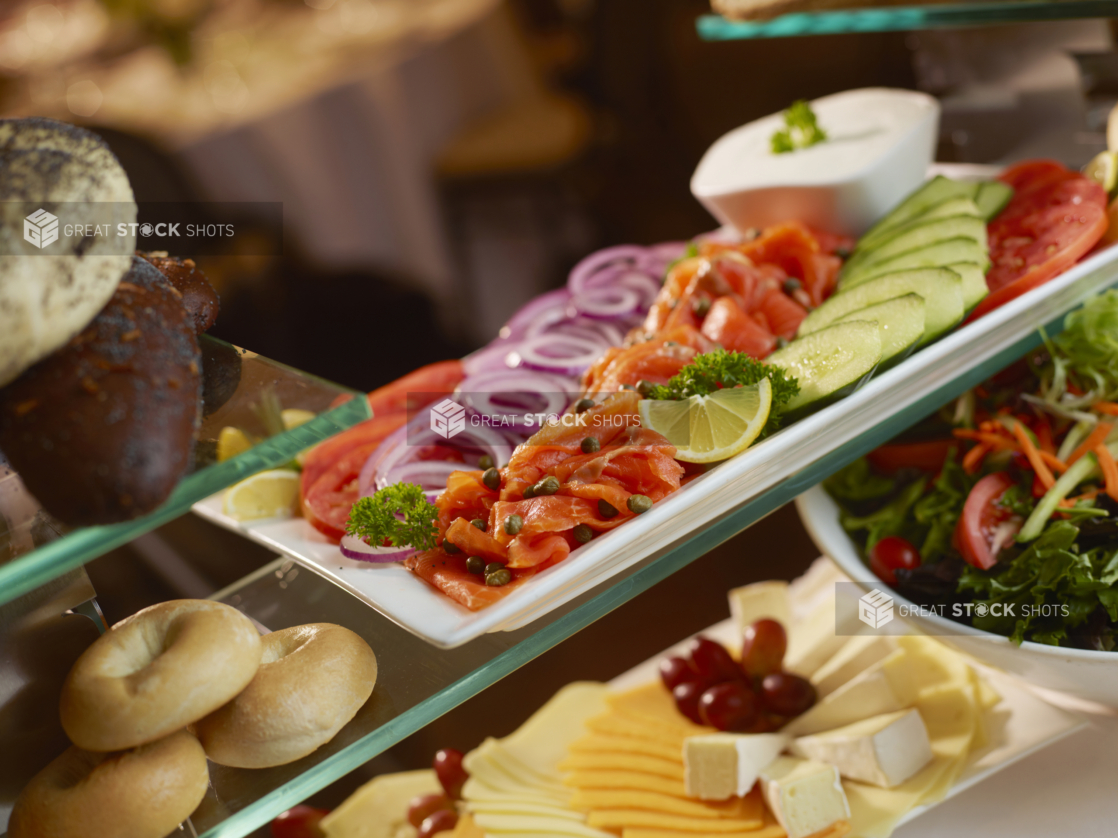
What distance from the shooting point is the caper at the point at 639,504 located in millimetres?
1232

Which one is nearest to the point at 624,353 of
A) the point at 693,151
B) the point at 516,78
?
the point at 693,151

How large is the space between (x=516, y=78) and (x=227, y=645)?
4906 mm

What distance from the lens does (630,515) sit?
125 cm

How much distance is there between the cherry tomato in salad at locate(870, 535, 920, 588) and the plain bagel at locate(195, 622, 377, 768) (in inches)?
39.0

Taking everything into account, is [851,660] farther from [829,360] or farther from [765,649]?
[829,360]

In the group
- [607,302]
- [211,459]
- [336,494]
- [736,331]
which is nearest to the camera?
[211,459]

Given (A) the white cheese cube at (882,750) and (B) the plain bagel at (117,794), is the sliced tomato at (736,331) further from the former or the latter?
(B) the plain bagel at (117,794)

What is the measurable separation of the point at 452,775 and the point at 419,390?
2.52 ft

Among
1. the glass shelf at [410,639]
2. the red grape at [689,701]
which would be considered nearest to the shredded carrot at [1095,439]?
the glass shelf at [410,639]

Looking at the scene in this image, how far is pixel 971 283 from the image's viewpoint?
1.65 m

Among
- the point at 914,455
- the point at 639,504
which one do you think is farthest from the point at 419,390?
the point at 914,455

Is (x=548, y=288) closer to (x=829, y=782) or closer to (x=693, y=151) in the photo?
(x=693, y=151)

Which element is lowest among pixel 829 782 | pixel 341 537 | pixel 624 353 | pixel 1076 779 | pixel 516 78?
pixel 1076 779

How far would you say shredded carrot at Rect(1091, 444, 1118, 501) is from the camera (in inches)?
62.1
